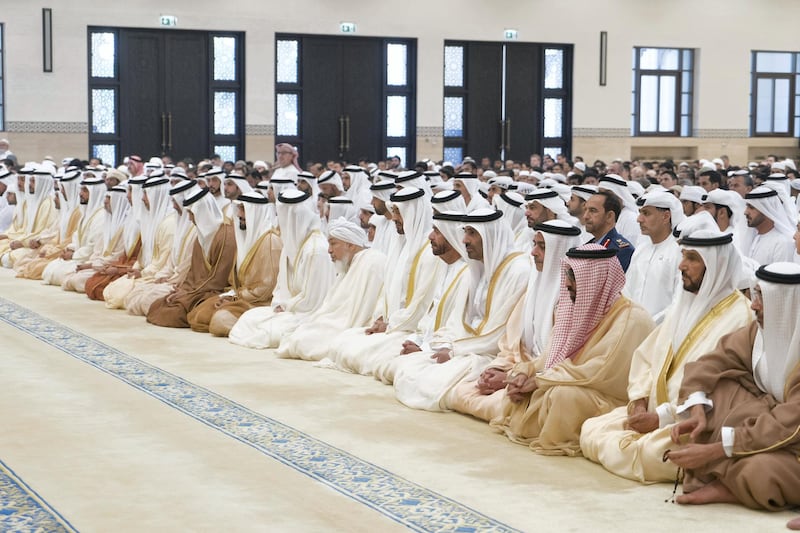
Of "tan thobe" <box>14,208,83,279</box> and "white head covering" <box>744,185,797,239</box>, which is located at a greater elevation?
"white head covering" <box>744,185,797,239</box>

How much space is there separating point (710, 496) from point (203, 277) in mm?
5126

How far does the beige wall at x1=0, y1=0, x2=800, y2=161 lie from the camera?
17375mm

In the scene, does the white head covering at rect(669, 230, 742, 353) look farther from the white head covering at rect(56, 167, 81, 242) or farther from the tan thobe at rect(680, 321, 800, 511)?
the white head covering at rect(56, 167, 81, 242)

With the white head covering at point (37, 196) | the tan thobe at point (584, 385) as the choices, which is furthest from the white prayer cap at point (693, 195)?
the white head covering at point (37, 196)

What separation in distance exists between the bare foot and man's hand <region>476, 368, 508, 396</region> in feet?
4.59

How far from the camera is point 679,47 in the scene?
20609mm

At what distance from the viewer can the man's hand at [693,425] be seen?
4027 millimetres

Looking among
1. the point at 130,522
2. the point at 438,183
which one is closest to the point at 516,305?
the point at 130,522

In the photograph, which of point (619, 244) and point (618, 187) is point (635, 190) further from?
point (619, 244)

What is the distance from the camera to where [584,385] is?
4738mm

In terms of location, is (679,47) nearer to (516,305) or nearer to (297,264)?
(297,264)

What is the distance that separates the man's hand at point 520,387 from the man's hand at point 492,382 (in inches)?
13.0

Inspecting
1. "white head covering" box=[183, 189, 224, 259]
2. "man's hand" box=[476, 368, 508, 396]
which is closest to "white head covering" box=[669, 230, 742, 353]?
"man's hand" box=[476, 368, 508, 396]

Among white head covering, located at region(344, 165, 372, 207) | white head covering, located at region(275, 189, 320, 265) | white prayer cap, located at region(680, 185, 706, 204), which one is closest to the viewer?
white prayer cap, located at region(680, 185, 706, 204)
